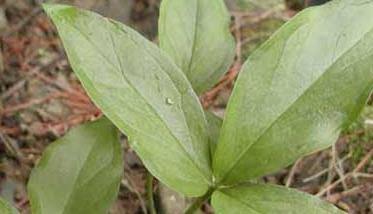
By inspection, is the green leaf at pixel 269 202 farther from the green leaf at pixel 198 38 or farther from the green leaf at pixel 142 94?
the green leaf at pixel 198 38

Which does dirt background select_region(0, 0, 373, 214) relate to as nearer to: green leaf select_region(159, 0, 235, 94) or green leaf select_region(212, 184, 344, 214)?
green leaf select_region(159, 0, 235, 94)

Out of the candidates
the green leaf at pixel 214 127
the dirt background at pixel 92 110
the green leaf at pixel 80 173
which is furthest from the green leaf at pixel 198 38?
the dirt background at pixel 92 110

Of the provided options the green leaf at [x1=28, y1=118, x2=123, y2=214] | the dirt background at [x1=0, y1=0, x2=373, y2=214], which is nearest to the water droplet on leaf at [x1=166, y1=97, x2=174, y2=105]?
the green leaf at [x1=28, y1=118, x2=123, y2=214]

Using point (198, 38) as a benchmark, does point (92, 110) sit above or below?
below

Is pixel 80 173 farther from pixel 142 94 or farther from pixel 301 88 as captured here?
pixel 301 88

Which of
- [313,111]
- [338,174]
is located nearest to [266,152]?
[313,111]

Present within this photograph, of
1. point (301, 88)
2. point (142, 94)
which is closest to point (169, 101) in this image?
point (142, 94)
